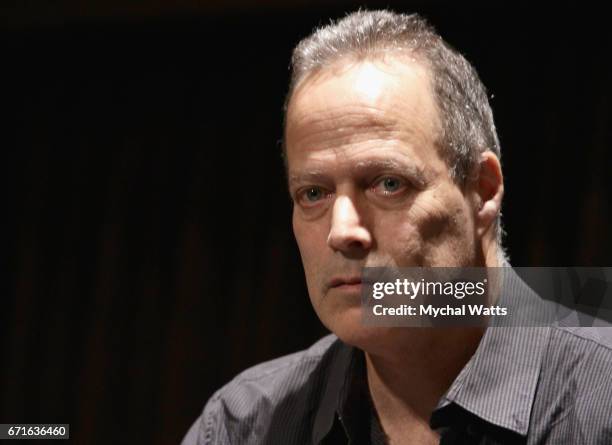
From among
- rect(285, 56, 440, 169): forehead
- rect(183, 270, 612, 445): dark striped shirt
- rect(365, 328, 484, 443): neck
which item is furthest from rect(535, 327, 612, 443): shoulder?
rect(285, 56, 440, 169): forehead

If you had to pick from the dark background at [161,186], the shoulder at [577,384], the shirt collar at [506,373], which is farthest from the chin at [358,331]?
the dark background at [161,186]

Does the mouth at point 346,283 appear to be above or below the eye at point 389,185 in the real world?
below

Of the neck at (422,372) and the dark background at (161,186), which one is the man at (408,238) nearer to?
the neck at (422,372)

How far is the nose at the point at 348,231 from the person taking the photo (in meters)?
1.20

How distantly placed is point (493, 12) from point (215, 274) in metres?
1.05

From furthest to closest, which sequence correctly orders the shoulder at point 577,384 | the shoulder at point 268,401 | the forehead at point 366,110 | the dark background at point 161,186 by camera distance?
1. the dark background at point 161,186
2. the shoulder at point 268,401
3. the forehead at point 366,110
4. the shoulder at point 577,384

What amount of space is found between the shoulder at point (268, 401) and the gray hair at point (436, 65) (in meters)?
0.41

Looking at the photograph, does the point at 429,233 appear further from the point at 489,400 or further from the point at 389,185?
the point at 489,400

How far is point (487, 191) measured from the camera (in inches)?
52.7

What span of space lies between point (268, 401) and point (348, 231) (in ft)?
1.41

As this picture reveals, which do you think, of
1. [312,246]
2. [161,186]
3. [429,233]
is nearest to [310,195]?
[312,246]

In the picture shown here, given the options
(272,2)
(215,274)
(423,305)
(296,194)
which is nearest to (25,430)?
(215,274)

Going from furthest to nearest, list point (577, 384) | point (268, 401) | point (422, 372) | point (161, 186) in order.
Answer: point (161, 186)
point (268, 401)
point (422, 372)
point (577, 384)

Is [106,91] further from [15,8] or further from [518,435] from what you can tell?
[518,435]
